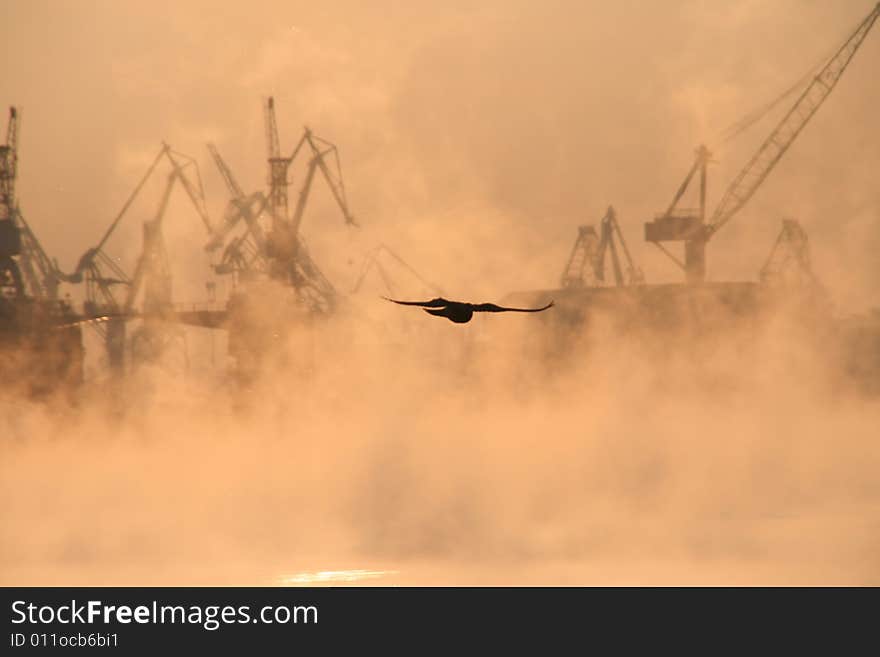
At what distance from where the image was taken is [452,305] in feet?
318
